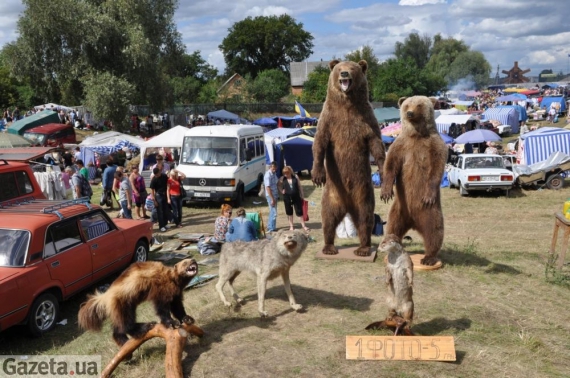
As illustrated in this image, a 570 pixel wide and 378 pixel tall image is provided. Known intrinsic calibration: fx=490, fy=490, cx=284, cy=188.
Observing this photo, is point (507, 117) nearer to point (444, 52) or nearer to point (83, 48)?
point (83, 48)

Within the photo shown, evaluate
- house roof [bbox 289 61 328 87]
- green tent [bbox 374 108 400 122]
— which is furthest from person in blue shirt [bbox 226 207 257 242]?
house roof [bbox 289 61 328 87]

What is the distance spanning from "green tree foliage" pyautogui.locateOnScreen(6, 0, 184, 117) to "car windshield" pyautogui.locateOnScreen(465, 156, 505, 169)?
21.3 meters

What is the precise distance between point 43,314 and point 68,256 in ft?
2.96

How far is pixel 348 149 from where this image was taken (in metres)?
7.74

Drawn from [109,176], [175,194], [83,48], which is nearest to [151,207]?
[175,194]

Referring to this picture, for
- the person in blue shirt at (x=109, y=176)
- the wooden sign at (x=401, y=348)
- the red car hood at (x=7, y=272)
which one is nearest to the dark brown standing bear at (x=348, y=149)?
the wooden sign at (x=401, y=348)

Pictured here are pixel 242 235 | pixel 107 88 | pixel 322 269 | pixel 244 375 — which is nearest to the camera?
pixel 244 375

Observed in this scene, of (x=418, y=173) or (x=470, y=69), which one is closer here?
(x=418, y=173)

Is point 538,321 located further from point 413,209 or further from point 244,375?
point 244,375

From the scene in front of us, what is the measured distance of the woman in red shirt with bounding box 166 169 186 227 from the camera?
41.5 ft

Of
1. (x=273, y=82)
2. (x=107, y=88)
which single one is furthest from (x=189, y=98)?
(x=107, y=88)

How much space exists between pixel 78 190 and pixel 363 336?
1123 centimetres

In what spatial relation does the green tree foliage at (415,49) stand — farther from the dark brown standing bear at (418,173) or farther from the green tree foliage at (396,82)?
the dark brown standing bear at (418,173)

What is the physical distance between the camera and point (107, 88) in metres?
29.6
